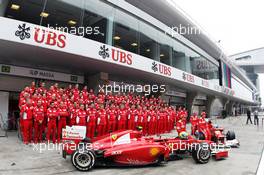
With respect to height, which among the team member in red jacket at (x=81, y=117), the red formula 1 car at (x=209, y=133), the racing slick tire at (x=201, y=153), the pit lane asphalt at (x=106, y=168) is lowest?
the pit lane asphalt at (x=106, y=168)

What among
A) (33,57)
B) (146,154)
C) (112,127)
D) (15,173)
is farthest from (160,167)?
(33,57)

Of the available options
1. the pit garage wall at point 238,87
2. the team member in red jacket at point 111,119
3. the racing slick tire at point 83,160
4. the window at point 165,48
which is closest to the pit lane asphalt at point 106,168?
the racing slick tire at point 83,160

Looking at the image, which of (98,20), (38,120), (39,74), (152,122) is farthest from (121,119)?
(98,20)

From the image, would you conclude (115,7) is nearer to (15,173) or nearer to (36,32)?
(36,32)

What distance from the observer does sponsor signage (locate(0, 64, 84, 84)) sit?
11281mm

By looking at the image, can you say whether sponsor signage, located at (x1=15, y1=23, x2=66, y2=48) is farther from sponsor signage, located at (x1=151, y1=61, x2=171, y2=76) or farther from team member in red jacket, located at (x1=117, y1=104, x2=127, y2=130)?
sponsor signage, located at (x1=151, y1=61, x2=171, y2=76)

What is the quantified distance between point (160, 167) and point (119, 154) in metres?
1.18

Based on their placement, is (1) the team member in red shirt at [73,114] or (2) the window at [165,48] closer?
(1) the team member in red shirt at [73,114]

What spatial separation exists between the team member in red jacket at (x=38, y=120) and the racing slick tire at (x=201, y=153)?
5.59 meters

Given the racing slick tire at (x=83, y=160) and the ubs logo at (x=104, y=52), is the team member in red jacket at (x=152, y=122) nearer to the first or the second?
the ubs logo at (x=104, y=52)

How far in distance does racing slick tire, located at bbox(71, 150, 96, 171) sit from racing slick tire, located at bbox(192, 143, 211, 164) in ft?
9.26

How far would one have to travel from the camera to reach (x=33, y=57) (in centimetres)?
1076

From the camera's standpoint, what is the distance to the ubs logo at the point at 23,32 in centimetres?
833

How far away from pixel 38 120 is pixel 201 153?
5889 millimetres
